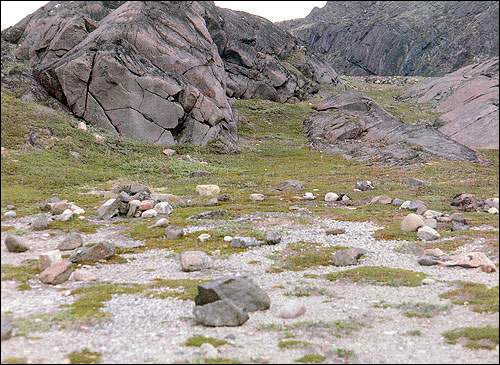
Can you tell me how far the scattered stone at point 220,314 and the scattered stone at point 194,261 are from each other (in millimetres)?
7828

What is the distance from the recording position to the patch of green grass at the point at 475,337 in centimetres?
1811

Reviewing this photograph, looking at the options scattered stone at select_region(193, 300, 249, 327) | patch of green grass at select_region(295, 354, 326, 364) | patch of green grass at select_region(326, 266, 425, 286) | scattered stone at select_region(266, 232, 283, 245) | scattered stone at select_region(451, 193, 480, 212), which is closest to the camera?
patch of green grass at select_region(295, 354, 326, 364)

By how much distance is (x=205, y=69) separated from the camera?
86.9 m

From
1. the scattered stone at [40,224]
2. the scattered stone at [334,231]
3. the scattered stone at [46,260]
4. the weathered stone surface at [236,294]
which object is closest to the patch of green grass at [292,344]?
the weathered stone surface at [236,294]

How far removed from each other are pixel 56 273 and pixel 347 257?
1467 cm

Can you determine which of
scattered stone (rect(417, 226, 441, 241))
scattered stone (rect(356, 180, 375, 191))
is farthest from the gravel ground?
scattered stone (rect(356, 180, 375, 191))

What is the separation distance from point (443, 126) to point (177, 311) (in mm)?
89173

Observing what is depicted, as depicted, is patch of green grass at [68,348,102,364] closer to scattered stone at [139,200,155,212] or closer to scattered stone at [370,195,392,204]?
scattered stone at [139,200,155,212]

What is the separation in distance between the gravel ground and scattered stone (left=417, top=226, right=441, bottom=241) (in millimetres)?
4053

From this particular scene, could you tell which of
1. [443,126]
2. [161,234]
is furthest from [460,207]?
[443,126]

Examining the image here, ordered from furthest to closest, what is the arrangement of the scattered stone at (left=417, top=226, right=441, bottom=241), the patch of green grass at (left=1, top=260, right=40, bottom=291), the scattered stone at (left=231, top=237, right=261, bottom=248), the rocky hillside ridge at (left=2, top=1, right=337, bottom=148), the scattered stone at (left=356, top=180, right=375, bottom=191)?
the rocky hillside ridge at (left=2, top=1, right=337, bottom=148), the scattered stone at (left=356, top=180, right=375, bottom=191), the scattered stone at (left=417, top=226, right=441, bottom=241), the scattered stone at (left=231, top=237, right=261, bottom=248), the patch of green grass at (left=1, top=260, right=40, bottom=291)

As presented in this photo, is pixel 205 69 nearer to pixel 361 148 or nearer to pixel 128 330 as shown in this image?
pixel 361 148

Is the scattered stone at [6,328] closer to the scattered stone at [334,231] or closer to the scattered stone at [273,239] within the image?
the scattered stone at [273,239]

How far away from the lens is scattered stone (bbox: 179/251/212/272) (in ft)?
93.8
